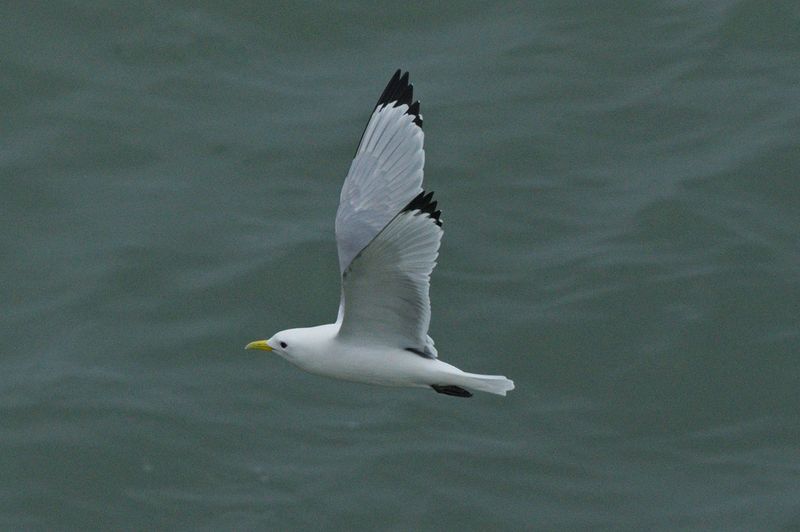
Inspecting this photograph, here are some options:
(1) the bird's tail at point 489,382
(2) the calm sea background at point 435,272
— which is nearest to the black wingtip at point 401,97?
(1) the bird's tail at point 489,382

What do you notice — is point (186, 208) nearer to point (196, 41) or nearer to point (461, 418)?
point (196, 41)

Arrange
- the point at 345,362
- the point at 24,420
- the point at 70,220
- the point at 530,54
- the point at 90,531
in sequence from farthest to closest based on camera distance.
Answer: the point at 530,54
the point at 70,220
the point at 24,420
the point at 90,531
the point at 345,362

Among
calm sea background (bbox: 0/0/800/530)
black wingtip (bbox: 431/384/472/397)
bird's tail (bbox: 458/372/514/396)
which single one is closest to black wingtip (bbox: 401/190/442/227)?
bird's tail (bbox: 458/372/514/396)

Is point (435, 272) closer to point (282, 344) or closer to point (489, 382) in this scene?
point (282, 344)

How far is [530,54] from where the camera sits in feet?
56.7

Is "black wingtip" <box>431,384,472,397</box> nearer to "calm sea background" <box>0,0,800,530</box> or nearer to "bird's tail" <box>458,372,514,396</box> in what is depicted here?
"bird's tail" <box>458,372,514,396</box>

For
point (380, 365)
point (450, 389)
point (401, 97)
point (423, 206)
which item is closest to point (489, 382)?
point (450, 389)

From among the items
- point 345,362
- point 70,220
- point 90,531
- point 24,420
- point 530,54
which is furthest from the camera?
point 530,54

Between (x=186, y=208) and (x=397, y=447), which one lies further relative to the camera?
(x=186, y=208)

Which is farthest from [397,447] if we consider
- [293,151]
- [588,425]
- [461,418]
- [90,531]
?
[293,151]

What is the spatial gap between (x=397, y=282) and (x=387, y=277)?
0.29 feet

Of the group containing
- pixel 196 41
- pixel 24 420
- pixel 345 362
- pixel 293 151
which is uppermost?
pixel 196 41

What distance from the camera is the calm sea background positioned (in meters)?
13.6

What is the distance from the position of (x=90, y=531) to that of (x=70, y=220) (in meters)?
3.58
